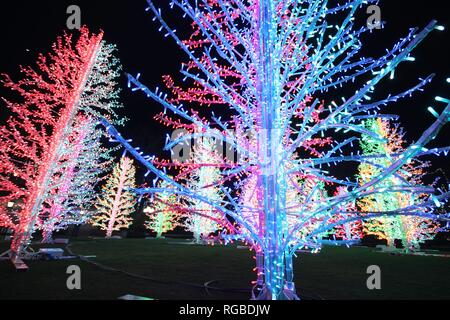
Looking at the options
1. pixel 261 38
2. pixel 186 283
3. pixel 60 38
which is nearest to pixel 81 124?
pixel 60 38

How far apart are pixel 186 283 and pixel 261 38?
5723mm

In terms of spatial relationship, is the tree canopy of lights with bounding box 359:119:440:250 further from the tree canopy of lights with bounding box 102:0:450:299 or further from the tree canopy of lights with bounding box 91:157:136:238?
the tree canopy of lights with bounding box 91:157:136:238

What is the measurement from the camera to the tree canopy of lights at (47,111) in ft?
34.6

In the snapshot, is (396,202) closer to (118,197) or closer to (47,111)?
(47,111)

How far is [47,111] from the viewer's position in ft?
36.6

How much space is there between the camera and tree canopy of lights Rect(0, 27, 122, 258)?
10547 millimetres

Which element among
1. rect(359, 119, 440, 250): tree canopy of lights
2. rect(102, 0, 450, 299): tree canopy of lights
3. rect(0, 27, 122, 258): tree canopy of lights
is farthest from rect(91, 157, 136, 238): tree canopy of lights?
rect(102, 0, 450, 299): tree canopy of lights

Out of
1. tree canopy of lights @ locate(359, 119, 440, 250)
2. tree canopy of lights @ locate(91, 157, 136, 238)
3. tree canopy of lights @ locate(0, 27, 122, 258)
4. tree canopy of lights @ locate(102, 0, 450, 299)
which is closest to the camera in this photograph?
tree canopy of lights @ locate(102, 0, 450, 299)

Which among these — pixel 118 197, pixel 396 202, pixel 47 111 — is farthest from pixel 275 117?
pixel 118 197

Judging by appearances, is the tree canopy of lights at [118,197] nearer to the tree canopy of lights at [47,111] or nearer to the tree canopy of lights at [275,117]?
the tree canopy of lights at [47,111]

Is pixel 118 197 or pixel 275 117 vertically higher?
pixel 118 197

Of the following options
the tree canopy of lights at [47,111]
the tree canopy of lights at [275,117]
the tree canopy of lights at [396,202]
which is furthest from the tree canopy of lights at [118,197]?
the tree canopy of lights at [275,117]

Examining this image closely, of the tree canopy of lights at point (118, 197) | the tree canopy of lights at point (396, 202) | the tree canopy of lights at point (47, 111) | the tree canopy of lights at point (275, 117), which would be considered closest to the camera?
the tree canopy of lights at point (275, 117)

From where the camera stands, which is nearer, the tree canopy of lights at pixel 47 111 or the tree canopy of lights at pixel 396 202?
the tree canopy of lights at pixel 47 111
